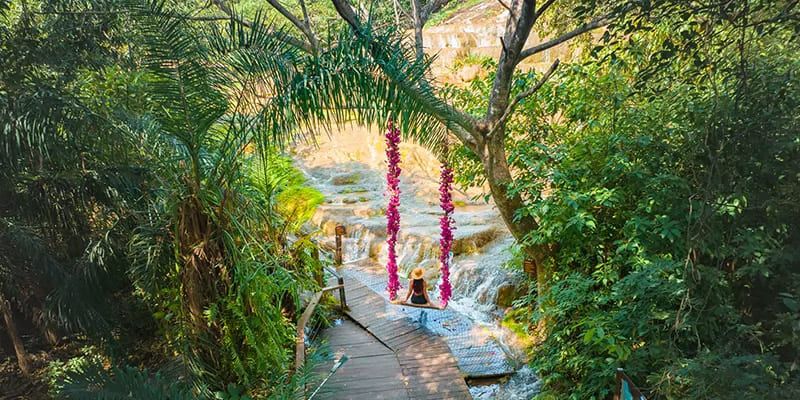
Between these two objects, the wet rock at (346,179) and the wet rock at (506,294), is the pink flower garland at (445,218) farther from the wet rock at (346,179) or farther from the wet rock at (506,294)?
the wet rock at (346,179)

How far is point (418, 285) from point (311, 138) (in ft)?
9.19

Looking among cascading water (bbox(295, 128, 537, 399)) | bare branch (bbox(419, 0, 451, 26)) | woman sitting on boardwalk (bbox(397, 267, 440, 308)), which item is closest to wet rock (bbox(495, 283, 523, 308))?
cascading water (bbox(295, 128, 537, 399))

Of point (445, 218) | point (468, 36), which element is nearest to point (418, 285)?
point (445, 218)

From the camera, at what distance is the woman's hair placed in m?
5.64

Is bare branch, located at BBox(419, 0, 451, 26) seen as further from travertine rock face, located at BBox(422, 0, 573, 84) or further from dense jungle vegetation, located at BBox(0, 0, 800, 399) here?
travertine rock face, located at BBox(422, 0, 573, 84)

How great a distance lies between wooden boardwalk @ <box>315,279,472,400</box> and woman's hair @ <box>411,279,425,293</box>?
478mm

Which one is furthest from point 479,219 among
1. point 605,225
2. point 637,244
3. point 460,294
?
point 637,244

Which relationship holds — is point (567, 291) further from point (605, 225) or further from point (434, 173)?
point (434, 173)

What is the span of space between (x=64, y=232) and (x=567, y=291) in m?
4.04

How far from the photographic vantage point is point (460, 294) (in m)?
7.20

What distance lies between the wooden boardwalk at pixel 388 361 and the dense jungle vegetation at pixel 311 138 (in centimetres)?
74

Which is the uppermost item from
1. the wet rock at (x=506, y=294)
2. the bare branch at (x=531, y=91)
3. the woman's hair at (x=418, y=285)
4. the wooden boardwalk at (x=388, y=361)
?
the bare branch at (x=531, y=91)

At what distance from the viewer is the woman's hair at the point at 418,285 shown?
18.5 ft

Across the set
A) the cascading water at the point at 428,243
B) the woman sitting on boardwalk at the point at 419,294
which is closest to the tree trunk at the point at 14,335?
the cascading water at the point at 428,243
